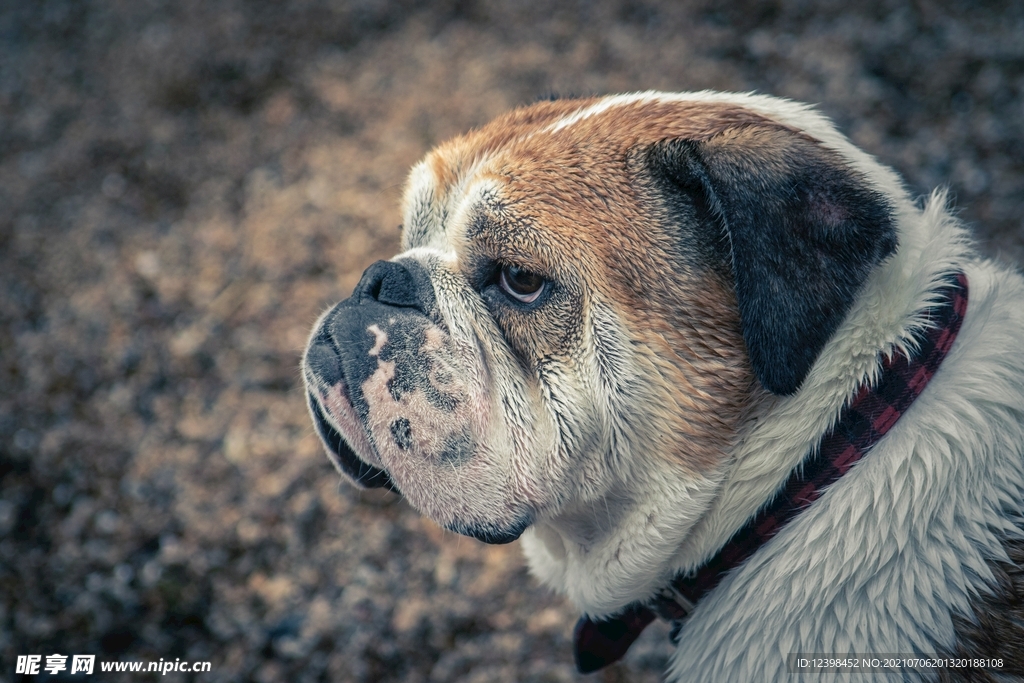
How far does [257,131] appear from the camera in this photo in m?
6.37

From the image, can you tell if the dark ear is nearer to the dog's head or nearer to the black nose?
the dog's head

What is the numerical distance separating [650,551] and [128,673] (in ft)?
9.93

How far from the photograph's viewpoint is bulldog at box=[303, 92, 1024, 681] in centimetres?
187

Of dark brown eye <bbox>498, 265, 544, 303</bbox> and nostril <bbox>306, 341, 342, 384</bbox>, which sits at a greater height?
dark brown eye <bbox>498, 265, 544, 303</bbox>

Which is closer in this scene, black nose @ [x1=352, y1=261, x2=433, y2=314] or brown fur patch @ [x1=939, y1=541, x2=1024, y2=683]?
brown fur patch @ [x1=939, y1=541, x2=1024, y2=683]

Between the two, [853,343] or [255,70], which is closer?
[853,343]

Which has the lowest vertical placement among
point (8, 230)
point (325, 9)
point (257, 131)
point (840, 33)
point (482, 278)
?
point (8, 230)

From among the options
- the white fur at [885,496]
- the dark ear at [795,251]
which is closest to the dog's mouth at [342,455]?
the white fur at [885,496]

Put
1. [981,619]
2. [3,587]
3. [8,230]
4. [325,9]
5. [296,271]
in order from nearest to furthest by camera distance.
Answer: [981,619], [3,587], [296,271], [8,230], [325,9]

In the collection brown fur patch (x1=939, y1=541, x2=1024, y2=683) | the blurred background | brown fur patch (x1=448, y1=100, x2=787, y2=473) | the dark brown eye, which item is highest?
brown fur patch (x1=448, y1=100, x2=787, y2=473)

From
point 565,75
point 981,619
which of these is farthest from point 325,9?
point 981,619

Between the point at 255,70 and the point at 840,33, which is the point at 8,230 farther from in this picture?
the point at 840,33

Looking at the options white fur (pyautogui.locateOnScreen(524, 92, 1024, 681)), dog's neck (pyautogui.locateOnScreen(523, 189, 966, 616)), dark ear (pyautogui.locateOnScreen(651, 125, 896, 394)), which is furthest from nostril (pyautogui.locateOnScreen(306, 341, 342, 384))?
dark ear (pyautogui.locateOnScreen(651, 125, 896, 394))

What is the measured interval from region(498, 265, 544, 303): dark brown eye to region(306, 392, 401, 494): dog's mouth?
30.4 inches
